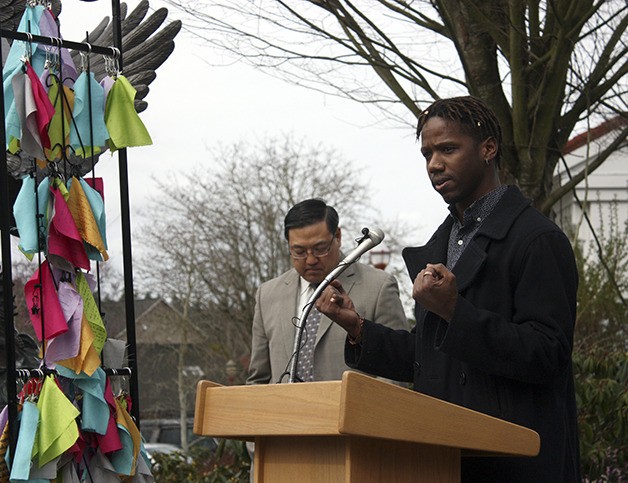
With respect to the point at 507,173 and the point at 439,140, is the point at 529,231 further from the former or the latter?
the point at 507,173

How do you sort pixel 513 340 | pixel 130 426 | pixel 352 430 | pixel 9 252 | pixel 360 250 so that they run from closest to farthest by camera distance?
pixel 352 430, pixel 513 340, pixel 360 250, pixel 9 252, pixel 130 426

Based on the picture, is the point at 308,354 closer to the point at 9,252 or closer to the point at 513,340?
the point at 9,252

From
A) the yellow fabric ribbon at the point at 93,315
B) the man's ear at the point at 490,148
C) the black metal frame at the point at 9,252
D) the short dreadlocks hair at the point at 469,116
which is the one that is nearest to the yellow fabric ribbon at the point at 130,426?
the black metal frame at the point at 9,252

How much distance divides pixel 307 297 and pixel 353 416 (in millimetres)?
2816

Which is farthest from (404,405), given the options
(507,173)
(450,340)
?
(507,173)

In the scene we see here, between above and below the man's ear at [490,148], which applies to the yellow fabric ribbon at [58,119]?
above

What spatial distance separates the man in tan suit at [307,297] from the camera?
16.3ft

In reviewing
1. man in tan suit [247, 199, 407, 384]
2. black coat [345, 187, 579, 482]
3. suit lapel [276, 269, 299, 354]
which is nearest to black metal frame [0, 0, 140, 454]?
man in tan suit [247, 199, 407, 384]

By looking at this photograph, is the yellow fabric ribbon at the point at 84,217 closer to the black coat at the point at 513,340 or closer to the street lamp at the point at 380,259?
the black coat at the point at 513,340

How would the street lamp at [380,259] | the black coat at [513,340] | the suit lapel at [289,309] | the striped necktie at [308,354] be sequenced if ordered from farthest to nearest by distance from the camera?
the street lamp at [380,259] → the suit lapel at [289,309] → the striped necktie at [308,354] → the black coat at [513,340]

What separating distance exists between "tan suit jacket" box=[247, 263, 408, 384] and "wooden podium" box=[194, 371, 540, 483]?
84.4 inches

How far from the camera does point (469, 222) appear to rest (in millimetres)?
3180

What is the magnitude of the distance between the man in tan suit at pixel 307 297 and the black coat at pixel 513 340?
182 cm

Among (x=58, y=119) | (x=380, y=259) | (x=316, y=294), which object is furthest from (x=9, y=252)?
(x=380, y=259)
